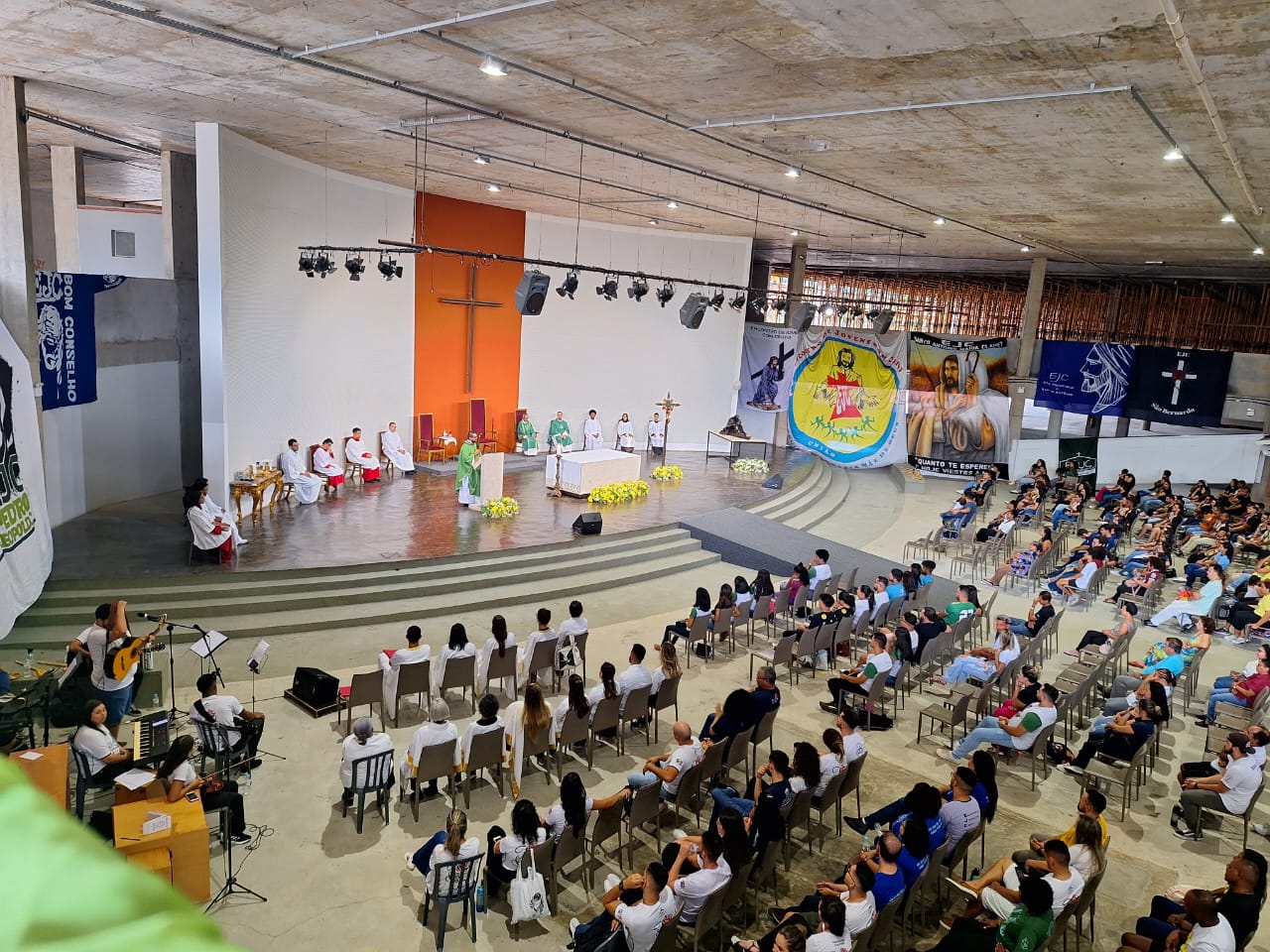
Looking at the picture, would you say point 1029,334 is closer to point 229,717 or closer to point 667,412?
point 667,412

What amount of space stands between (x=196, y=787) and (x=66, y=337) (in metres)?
7.64

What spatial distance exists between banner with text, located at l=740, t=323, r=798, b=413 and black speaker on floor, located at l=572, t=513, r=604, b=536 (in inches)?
381

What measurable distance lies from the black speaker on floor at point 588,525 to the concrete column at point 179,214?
7.48 m

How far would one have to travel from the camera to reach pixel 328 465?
1571cm

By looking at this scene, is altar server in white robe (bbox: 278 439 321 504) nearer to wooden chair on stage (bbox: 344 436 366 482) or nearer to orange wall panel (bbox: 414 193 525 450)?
wooden chair on stage (bbox: 344 436 366 482)

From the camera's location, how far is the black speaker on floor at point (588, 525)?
553 inches

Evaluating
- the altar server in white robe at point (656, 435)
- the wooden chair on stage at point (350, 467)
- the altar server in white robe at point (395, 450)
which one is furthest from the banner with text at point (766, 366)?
the wooden chair on stage at point (350, 467)

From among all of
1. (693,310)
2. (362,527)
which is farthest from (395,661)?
(693,310)

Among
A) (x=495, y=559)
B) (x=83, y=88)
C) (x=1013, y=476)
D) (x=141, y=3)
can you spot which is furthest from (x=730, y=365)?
(x=141, y=3)

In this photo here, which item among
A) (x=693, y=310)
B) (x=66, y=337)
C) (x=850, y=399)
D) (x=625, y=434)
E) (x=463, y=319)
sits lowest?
(x=625, y=434)

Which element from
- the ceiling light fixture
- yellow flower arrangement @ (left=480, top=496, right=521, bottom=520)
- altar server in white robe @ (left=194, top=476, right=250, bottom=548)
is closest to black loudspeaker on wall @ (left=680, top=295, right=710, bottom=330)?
yellow flower arrangement @ (left=480, top=496, right=521, bottom=520)

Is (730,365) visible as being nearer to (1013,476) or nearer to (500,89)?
(1013,476)

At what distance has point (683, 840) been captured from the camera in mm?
5895

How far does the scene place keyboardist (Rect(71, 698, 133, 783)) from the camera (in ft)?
21.3
